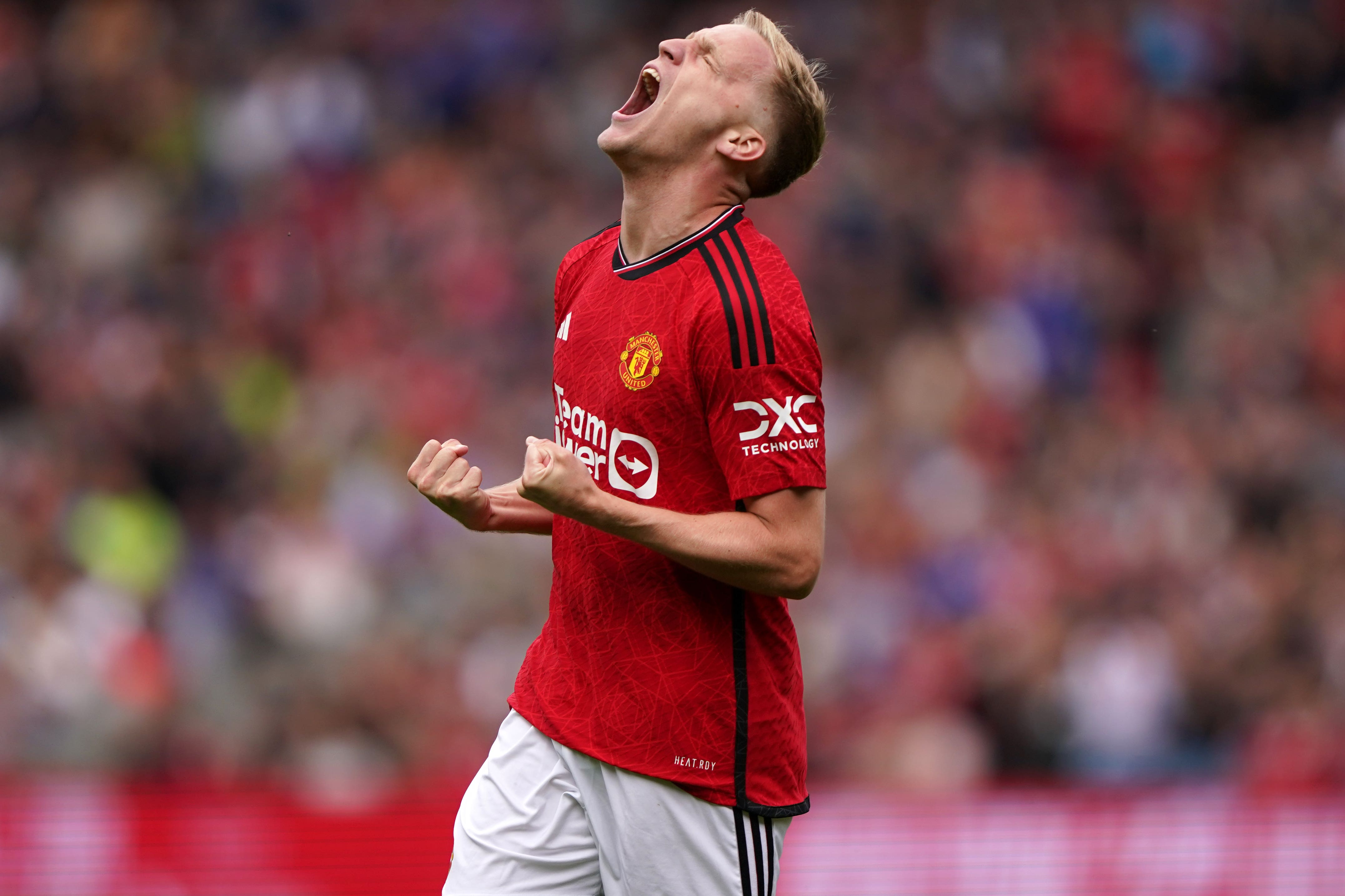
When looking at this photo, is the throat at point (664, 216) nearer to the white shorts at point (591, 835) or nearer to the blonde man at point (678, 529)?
the blonde man at point (678, 529)

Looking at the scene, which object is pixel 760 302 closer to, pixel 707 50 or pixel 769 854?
pixel 707 50

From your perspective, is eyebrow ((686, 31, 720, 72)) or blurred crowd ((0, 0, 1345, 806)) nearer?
eyebrow ((686, 31, 720, 72))

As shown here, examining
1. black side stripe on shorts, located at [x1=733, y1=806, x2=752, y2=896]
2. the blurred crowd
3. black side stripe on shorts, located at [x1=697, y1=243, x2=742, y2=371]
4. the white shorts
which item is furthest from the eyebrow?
the blurred crowd

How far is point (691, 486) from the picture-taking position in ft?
11.4

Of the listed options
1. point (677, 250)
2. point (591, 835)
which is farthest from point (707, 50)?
point (591, 835)

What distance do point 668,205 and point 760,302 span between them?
1.27ft

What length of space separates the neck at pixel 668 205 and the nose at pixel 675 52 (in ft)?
0.83

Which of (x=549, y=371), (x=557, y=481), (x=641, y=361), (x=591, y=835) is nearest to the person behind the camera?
(x=557, y=481)

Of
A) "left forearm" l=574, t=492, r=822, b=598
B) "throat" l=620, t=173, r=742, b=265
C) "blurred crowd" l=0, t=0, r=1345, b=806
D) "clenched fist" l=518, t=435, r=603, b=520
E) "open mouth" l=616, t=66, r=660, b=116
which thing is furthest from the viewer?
"blurred crowd" l=0, t=0, r=1345, b=806

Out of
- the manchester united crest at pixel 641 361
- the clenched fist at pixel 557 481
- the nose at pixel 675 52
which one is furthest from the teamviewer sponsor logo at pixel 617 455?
the nose at pixel 675 52

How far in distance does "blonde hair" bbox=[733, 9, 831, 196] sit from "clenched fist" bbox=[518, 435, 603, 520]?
2.97 feet

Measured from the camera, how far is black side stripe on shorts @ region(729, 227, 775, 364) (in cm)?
333

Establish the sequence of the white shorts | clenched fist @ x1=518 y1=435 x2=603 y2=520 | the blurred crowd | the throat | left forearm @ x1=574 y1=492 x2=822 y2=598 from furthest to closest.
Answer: the blurred crowd
the throat
the white shorts
left forearm @ x1=574 y1=492 x2=822 y2=598
clenched fist @ x1=518 y1=435 x2=603 y2=520

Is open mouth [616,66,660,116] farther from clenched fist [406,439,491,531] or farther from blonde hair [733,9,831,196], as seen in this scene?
clenched fist [406,439,491,531]
